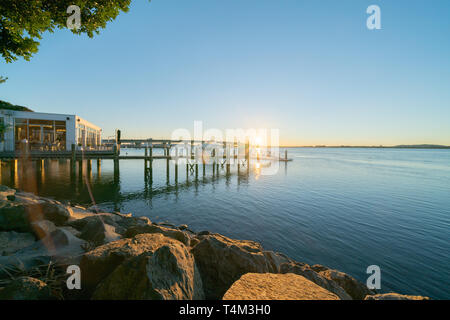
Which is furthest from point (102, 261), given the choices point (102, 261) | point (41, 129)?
point (41, 129)

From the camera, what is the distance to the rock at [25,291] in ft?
7.43

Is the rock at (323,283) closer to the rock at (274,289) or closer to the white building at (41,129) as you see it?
the rock at (274,289)

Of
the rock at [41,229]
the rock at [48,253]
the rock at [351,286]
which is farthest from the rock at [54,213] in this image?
the rock at [351,286]

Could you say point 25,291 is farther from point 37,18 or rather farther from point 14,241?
point 37,18

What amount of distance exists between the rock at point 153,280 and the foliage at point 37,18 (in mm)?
10172

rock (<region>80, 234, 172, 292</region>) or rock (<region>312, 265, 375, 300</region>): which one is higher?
rock (<region>80, 234, 172, 292</region>)

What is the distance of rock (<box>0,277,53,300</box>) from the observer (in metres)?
2.26

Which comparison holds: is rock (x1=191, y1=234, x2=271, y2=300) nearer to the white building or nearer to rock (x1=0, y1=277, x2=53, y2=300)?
rock (x1=0, y1=277, x2=53, y2=300)

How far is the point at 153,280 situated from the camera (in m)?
2.37

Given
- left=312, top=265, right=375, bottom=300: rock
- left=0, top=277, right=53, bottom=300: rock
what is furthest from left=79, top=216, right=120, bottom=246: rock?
left=312, top=265, right=375, bottom=300: rock

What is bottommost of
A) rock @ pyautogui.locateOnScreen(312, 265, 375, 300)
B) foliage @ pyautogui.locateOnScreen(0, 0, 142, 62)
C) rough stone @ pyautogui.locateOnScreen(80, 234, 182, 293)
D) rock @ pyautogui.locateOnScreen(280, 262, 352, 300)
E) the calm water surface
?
the calm water surface

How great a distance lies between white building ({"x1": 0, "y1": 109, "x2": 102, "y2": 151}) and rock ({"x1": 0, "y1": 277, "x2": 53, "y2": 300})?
26669 millimetres
